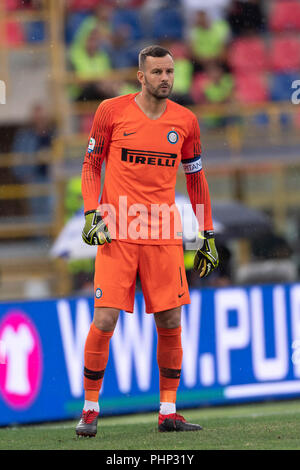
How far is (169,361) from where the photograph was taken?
191 inches

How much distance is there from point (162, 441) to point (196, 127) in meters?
1.57

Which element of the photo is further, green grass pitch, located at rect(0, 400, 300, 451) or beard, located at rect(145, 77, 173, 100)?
beard, located at rect(145, 77, 173, 100)

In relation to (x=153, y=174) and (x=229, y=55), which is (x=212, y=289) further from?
(x=229, y=55)

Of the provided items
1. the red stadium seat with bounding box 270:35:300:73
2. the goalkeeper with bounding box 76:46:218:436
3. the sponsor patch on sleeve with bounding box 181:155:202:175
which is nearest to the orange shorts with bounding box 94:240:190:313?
the goalkeeper with bounding box 76:46:218:436

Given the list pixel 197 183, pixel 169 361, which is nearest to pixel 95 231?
pixel 197 183

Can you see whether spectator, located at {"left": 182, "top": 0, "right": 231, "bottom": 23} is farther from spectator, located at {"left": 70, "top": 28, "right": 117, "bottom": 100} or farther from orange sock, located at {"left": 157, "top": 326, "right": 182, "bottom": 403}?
orange sock, located at {"left": 157, "top": 326, "right": 182, "bottom": 403}

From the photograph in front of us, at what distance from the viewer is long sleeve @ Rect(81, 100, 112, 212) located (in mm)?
4671

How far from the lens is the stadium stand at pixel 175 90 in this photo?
9594 mm

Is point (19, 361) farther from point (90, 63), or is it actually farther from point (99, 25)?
point (99, 25)

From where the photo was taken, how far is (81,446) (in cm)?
438

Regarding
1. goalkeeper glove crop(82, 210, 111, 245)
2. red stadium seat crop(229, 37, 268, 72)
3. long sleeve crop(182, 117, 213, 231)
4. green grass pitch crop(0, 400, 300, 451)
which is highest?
red stadium seat crop(229, 37, 268, 72)

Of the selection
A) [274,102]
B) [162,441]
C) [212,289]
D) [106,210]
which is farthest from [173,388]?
[274,102]

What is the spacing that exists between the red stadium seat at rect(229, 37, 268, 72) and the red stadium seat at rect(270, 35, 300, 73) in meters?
0.11

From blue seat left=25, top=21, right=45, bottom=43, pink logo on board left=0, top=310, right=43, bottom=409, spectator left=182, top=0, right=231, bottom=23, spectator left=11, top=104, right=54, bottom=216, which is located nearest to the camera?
pink logo on board left=0, top=310, right=43, bottom=409
